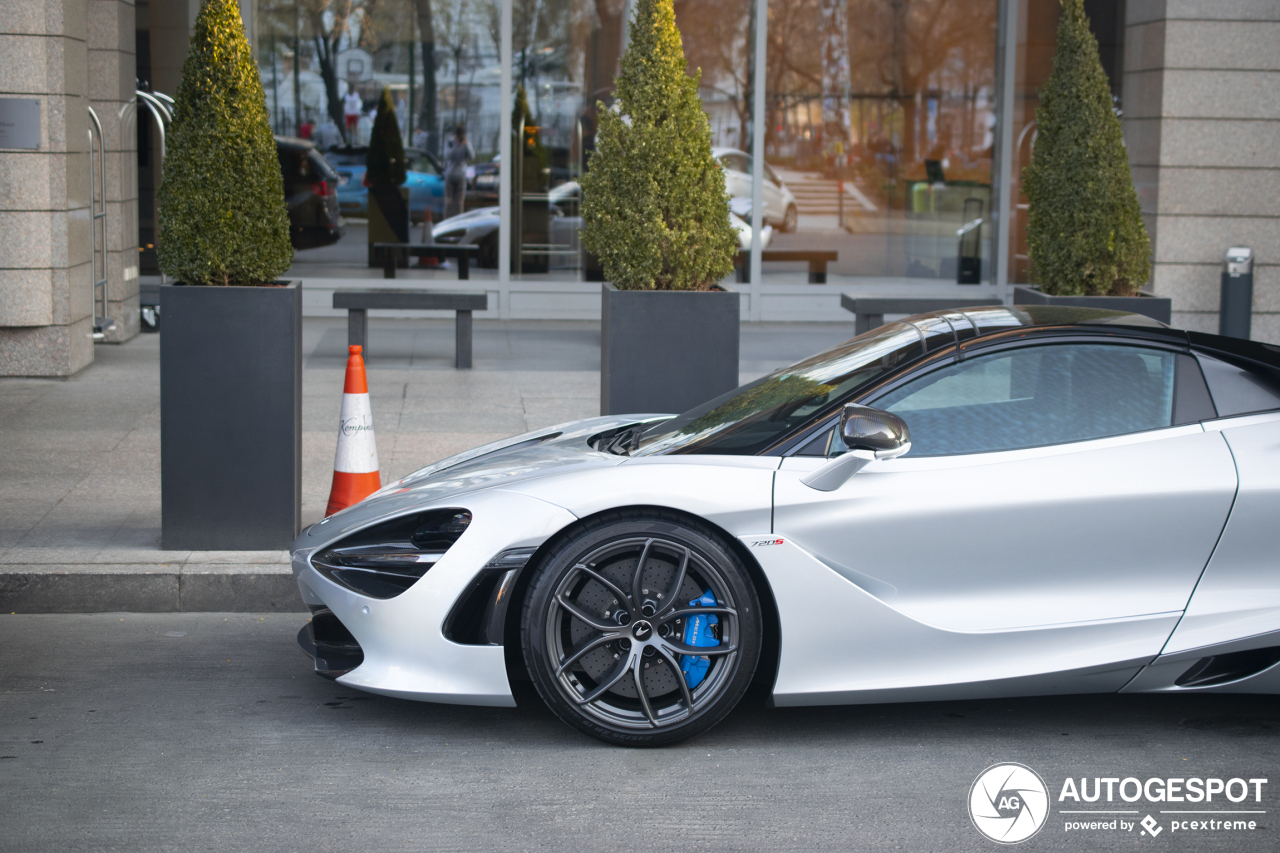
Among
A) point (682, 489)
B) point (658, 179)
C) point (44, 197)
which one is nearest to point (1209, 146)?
point (658, 179)

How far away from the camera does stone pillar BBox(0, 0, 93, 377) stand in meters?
9.58

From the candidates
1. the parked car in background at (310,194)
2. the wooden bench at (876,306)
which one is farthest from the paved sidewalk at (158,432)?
the wooden bench at (876,306)

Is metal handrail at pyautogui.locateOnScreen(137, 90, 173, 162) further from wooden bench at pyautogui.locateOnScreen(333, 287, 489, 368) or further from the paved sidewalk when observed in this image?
wooden bench at pyautogui.locateOnScreen(333, 287, 489, 368)

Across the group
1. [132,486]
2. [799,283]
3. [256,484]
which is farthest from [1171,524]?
[799,283]

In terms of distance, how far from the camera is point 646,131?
637 centimetres

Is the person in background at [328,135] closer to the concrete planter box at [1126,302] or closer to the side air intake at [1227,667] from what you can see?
the concrete planter box at [1126,302]

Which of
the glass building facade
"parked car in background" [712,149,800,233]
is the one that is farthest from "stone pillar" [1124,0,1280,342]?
"parked car in background" [712,149,800,233]

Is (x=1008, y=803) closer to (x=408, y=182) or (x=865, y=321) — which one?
(x=865, y=321)

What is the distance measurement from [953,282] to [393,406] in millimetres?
8333

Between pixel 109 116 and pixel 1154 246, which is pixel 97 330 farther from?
pixel 1154 246

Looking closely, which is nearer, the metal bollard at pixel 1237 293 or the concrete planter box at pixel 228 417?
the concrete planter box at pixel 228 417

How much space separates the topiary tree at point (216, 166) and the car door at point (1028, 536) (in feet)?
10.1

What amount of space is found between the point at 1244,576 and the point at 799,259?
1125 centimetres

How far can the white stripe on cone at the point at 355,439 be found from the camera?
235 inches
